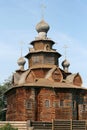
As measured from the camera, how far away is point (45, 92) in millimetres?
35406

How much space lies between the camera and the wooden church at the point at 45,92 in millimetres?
35000

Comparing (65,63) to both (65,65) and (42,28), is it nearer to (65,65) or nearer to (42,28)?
(65,65)

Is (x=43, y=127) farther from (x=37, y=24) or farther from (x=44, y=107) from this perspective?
(x=37, y=24)

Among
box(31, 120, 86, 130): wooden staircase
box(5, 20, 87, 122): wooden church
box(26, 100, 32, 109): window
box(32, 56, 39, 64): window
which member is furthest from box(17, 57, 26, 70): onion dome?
box(31, 120, 86, 130): wooden staircase

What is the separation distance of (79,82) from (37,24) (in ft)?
30.0

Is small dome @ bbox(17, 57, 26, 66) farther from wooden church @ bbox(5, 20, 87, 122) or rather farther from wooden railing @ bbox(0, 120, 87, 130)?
wooden railing @ bbox(0, 120, 87, 130)

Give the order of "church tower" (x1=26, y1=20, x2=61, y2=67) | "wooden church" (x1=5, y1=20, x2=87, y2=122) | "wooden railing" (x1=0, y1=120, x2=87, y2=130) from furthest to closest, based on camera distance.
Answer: "church tower" (x1=26, y1=20, x2=61, y2=67) < "wooden church" (x1=5, y1=20, x2=87, y2=122) < "wooden railing" (x1=0, y1=120, x2=87, y2=130)

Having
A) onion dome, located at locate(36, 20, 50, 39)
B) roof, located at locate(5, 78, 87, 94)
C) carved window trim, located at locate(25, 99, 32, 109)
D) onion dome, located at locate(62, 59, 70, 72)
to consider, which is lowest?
carved window trim, located at locate(25, 99, 32, 109)

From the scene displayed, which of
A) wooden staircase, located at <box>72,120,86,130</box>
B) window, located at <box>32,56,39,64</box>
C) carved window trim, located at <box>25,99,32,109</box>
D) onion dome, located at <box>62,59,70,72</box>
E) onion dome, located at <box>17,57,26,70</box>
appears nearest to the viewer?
wooden staircase, located at <box>72,120,86,130</box>

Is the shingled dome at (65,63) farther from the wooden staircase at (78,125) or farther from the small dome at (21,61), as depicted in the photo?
the wooden staircase at (78,125)

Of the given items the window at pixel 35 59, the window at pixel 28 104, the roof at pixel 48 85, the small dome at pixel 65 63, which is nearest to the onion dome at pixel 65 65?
the small dome at pixel 65 63

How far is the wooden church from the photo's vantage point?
35000mm

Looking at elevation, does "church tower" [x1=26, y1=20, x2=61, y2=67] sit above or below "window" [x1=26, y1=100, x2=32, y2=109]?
above

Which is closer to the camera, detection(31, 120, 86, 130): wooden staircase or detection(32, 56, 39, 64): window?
detection(31, 120, 86, 130): wooden staircase
